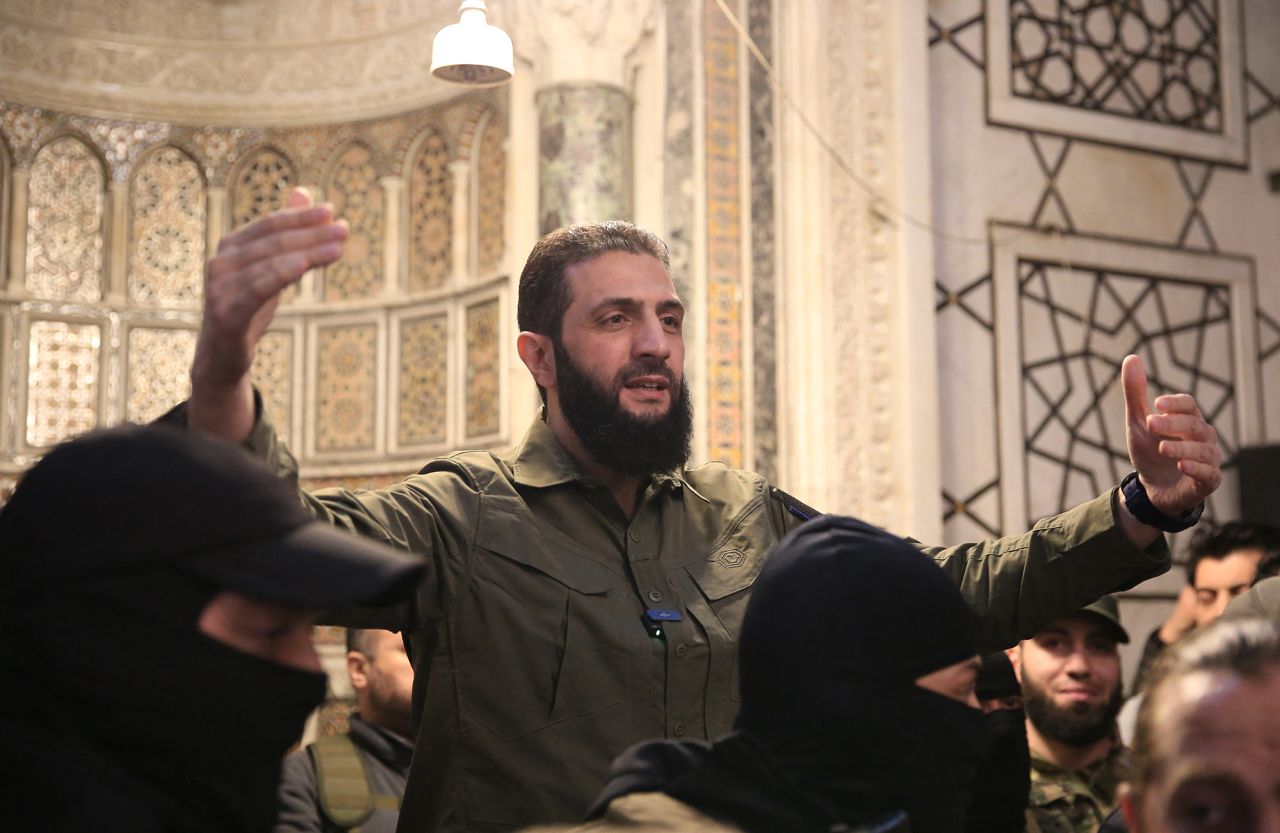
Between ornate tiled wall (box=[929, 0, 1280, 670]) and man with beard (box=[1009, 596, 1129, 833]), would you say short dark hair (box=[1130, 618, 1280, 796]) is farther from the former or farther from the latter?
ornate tiled wall (box=[929, 0, 1280, 670])

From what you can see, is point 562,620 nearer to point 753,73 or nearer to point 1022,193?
point 753,73

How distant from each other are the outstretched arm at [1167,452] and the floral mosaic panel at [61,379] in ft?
22.1

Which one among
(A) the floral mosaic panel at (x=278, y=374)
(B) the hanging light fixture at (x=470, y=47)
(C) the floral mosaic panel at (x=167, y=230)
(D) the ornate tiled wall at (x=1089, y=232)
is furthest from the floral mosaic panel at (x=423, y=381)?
(B) the hanging light fixture at (x=470, y=47)

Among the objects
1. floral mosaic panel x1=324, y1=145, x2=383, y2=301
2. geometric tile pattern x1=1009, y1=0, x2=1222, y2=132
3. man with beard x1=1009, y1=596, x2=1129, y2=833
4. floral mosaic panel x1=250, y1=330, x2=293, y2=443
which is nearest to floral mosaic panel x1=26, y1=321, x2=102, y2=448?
floral mosaic panel x1=250, y1=330, x2=293, y2=443

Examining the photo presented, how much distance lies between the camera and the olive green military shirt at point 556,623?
238 centimetres

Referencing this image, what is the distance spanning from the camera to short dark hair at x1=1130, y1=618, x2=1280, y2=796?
1.61 m

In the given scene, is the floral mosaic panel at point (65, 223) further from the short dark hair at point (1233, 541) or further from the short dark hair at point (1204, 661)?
the short dark hair at point (1204, 661)

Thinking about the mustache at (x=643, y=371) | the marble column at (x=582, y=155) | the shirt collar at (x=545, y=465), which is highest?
the marble column at (x=582, y=155)

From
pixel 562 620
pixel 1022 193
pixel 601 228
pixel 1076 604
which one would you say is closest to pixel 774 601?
pixel 562 620

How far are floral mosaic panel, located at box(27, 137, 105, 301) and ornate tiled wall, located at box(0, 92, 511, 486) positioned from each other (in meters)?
0.01

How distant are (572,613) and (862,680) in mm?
836

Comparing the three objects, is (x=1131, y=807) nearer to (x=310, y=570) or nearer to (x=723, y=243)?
(x=310, y=570)

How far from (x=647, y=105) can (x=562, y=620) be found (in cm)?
466

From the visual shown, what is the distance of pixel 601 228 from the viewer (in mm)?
2787
